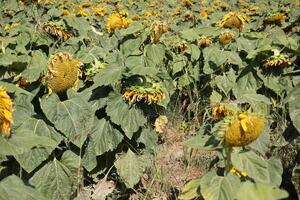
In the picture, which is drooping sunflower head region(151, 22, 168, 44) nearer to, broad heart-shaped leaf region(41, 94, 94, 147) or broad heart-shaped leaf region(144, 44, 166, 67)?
broad heart-shaped leaf region(144, 44, 166, 67)

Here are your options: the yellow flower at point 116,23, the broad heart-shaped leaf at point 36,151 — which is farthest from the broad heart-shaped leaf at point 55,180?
the yellow flower at point 116,23

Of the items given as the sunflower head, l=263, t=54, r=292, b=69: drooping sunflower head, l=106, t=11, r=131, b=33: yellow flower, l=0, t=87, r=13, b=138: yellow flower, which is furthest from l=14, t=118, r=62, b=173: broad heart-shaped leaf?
the sunflower head

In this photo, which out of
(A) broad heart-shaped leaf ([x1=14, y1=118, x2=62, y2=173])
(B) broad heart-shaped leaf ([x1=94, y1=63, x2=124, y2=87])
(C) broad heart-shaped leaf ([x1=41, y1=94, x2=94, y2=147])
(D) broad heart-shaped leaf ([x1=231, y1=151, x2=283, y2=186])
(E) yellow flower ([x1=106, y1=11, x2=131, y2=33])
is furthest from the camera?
(E) yellow flower ([x1=106, y1=11, x2=131, y2=33])

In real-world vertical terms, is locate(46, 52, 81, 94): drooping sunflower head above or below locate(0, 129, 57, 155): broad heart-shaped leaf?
below

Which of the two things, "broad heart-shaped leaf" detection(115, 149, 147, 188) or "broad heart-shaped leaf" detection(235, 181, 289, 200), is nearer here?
"broad heart-shaped leaf" detection(235, 181, 289, 200)

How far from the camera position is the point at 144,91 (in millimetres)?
2871

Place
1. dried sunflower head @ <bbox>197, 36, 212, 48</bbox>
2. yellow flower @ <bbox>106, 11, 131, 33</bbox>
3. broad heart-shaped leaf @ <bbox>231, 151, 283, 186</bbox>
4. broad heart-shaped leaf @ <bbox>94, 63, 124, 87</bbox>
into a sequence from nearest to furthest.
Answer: broad heart-shaped leaf @ <bbox>231, 151, 283, 186</bbox>, broad heart-shaped leaf @ <bbox>94, 63, 124, 87</bbox>, yellow flower @ <bbox>106, 11, 131, 33</bbox>, dried sunflower head @ <bbox>197, 36, 212, 48</bbox>

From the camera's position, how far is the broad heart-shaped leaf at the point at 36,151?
8.08 feet

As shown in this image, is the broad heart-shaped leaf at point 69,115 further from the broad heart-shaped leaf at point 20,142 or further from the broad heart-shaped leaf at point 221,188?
the broad heart-shaped leaf at point 221,188

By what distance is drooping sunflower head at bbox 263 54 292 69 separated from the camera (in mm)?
3738

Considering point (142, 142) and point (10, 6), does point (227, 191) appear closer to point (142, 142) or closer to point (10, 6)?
point (142, 142)

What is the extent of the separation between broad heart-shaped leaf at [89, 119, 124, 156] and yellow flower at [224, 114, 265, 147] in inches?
51.3

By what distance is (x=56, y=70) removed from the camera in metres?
2.64

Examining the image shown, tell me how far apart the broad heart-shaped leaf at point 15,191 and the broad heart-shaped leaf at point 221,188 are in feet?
2.29
